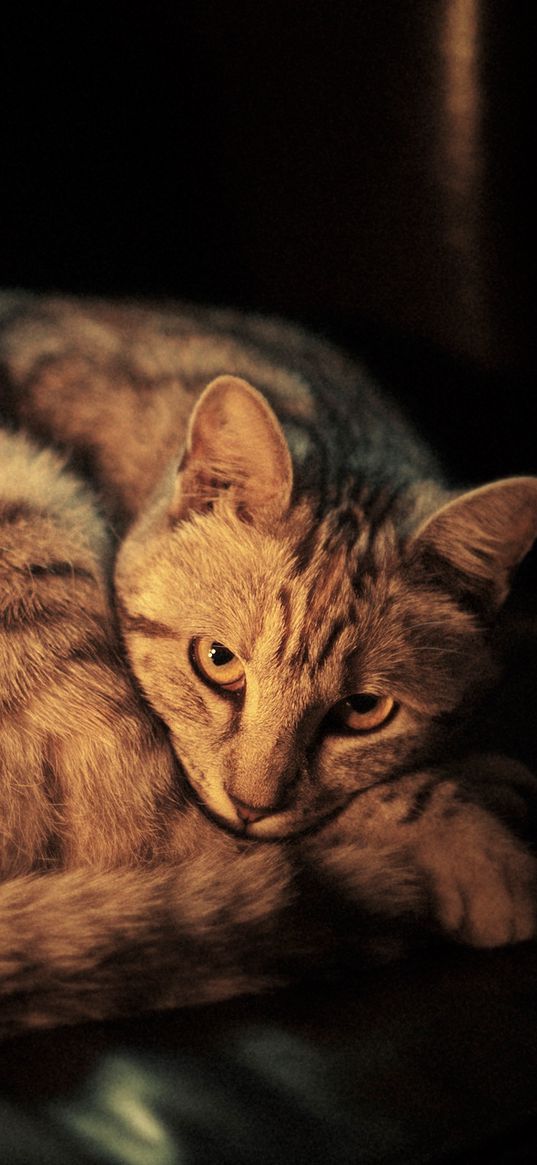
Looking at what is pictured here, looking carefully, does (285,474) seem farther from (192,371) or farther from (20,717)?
(20,717)

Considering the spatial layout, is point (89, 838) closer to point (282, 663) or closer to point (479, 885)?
point (282, 663)

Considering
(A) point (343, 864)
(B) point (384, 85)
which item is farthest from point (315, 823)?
(B) point (384, 85)

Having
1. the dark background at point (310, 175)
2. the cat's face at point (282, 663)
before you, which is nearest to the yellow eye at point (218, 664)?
the cat's face at point (282, 663)

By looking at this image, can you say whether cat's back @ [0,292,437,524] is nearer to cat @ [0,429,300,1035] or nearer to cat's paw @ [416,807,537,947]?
cat @ [0,429,300,1035]

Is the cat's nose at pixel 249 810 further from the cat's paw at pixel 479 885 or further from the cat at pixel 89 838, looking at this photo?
the cat's paw at pixel 479 885

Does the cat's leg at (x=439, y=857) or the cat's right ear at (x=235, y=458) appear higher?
the cat's right ear at (x=235, y=458)

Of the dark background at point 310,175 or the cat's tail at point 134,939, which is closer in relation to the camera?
the cat's tail at point 134,939

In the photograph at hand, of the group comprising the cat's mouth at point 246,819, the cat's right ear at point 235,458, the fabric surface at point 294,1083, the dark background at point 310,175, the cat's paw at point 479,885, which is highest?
the dark background at point 310,175

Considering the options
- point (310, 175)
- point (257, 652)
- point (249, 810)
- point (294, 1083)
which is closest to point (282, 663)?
point (257, 652)
